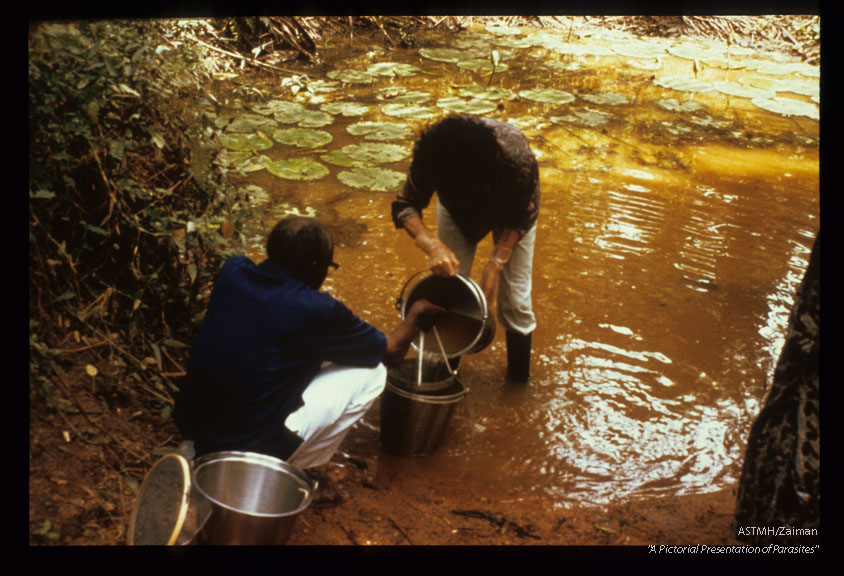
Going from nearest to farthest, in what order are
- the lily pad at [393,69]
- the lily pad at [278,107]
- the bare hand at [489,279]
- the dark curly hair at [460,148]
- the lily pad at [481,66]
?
1. the dark curly hair at [460,148]
2. the bare hand at [489,279]
3. the lily pad at [278,107]
4. the lily pad at [393,69]
5. the lily pad at [481,66]

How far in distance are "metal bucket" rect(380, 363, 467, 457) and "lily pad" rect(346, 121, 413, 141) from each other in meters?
3.14

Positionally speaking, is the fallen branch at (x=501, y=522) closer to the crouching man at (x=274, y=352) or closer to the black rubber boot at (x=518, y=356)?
the crouching man at (x=274, y=352)

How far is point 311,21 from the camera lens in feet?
25.2

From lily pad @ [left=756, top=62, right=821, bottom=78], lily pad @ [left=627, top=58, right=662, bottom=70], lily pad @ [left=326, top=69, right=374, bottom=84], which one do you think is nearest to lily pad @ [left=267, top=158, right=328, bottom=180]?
lily pad @ [left=326, top=69, right=374, bottom=84]

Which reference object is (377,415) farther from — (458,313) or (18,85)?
(18,85)

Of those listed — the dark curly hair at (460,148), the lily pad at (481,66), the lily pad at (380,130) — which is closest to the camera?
the dark curly hair at (460,148)

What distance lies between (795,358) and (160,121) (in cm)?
240

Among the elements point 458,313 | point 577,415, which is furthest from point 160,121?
point 577,415

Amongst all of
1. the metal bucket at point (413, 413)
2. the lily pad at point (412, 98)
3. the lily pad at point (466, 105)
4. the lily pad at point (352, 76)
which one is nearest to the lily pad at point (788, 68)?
the lily pad at point (466, 105)

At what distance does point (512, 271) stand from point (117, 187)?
151cm

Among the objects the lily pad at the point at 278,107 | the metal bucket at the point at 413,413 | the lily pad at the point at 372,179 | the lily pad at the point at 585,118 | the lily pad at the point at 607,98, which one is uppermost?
the lily pad at the point at 607,98

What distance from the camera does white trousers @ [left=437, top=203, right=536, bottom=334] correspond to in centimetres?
272

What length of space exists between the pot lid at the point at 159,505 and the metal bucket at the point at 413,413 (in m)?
0.82

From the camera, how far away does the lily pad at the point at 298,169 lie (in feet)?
15.2
